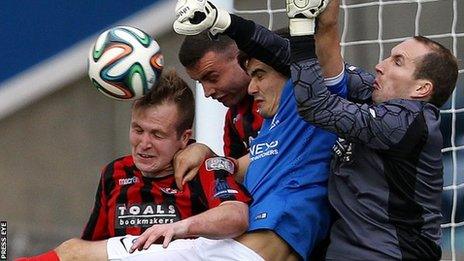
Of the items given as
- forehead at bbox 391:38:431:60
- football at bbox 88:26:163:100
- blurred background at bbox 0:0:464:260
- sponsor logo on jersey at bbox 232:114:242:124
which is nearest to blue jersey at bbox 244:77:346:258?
forehead at bbox 391:38:431:60

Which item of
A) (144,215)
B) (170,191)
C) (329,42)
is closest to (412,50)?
(329,42)

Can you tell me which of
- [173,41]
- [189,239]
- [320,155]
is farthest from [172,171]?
[173,41]

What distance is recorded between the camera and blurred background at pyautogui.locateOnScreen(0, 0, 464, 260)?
5.50 metres

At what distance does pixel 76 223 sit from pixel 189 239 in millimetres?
2225

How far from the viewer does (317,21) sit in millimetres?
3836

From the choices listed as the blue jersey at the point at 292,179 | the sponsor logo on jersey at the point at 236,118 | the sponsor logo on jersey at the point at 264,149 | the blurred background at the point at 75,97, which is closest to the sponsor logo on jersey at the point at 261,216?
the blue jersey at the point at 292,179

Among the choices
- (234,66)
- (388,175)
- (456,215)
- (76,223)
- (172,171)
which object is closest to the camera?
(388,175)

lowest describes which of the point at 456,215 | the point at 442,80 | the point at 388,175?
the point at 456,215

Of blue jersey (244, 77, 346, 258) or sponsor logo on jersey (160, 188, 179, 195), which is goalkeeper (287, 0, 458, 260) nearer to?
blue jersey (244, 77, 346, 258)

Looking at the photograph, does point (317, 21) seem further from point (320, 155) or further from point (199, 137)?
point (199, 137)

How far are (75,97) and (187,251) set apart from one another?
7.75 feet

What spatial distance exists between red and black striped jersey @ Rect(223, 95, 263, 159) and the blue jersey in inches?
21.5

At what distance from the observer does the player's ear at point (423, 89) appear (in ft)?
12.7

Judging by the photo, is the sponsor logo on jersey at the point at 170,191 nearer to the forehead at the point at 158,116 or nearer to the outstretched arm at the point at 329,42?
the forehead at the point at 158,116
